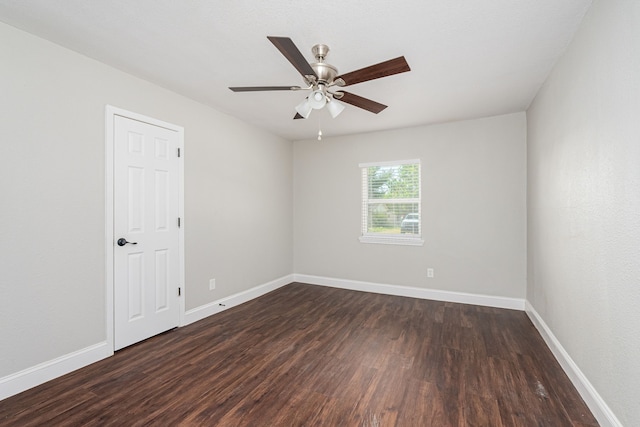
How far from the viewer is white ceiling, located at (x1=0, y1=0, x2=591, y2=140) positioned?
1.84 m

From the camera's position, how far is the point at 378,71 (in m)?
1.92

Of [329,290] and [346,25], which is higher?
[346,25]

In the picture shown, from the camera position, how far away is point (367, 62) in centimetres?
247

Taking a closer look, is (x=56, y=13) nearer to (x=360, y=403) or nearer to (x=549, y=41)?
(x=360, y=403)

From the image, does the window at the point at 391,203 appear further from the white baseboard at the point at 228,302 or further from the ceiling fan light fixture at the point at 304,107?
the ceiling fan light fixture at the point at 304,107

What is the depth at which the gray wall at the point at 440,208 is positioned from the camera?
3.84 m

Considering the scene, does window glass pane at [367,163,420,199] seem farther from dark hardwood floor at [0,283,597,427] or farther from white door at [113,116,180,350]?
white door at [113,116,180,350]

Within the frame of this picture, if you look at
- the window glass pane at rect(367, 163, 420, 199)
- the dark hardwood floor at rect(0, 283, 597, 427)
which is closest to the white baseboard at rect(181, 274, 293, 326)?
the dark hardwood floor at rect(0, 283, 597, 427)

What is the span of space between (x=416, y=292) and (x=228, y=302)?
2.70 metres

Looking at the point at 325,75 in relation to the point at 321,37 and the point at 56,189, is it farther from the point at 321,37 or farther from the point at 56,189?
the point at 56,189

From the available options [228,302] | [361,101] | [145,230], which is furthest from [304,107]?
[228,302]

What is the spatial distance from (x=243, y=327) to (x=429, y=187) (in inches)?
124

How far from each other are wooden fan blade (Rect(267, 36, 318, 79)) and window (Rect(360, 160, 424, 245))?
2.90 metres

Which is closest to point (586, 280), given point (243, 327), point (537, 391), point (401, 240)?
point (537, 391)
